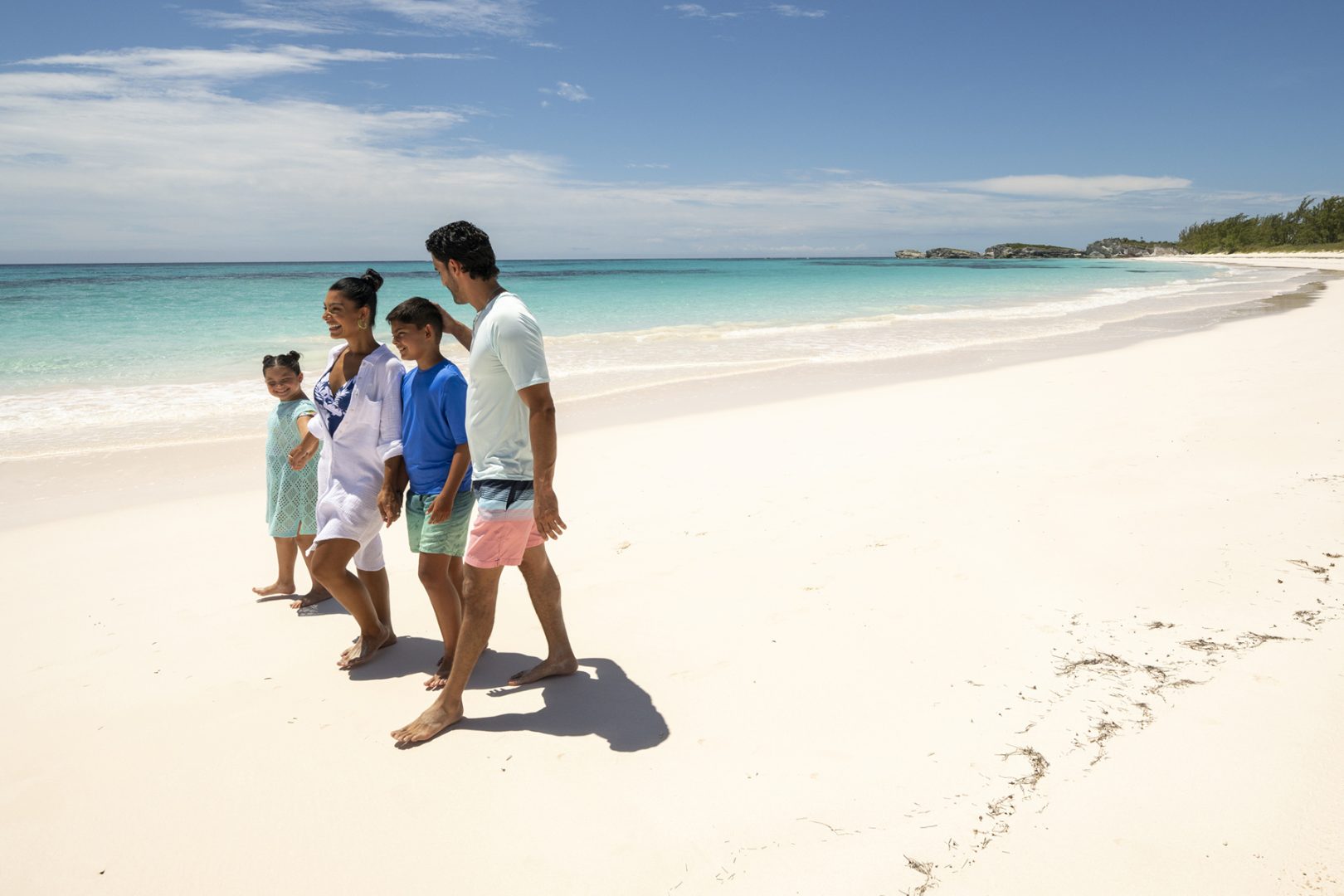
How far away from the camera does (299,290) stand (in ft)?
138

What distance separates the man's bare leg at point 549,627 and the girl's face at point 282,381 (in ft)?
6.07

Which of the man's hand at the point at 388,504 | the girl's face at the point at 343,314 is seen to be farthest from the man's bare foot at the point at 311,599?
the girl's face at the point at 343,314

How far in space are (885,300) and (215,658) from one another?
32.9 metres

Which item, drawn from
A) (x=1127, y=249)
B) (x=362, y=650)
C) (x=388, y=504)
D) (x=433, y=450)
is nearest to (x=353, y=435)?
(x=388, y=504)

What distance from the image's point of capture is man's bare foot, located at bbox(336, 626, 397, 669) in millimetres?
→ 3627

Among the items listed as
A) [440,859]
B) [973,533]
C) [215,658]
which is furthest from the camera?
[973,533]

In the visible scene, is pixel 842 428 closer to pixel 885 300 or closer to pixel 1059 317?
pixel 1059 317

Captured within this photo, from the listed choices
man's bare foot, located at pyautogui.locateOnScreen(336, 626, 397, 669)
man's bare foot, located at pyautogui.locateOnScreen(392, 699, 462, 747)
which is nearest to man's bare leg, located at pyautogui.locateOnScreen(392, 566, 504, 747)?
man's bare foot, located at pyautogui.locateOnScreen(392, 699, 462, 747)

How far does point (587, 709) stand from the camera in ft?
10.5

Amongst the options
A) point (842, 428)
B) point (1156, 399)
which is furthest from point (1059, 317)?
point (842, 428)

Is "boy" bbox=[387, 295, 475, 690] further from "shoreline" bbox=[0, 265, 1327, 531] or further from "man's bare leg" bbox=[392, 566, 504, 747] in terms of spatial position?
"shoreline" bbox=[0, 265, 1327, 531]

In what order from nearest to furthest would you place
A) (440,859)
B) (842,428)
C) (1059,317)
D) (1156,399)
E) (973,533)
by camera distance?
(440,859) < (973,533) < (842,428) < (1156,399) < (1059,317)

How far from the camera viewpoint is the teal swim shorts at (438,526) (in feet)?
10.6

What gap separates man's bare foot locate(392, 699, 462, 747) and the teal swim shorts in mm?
616
